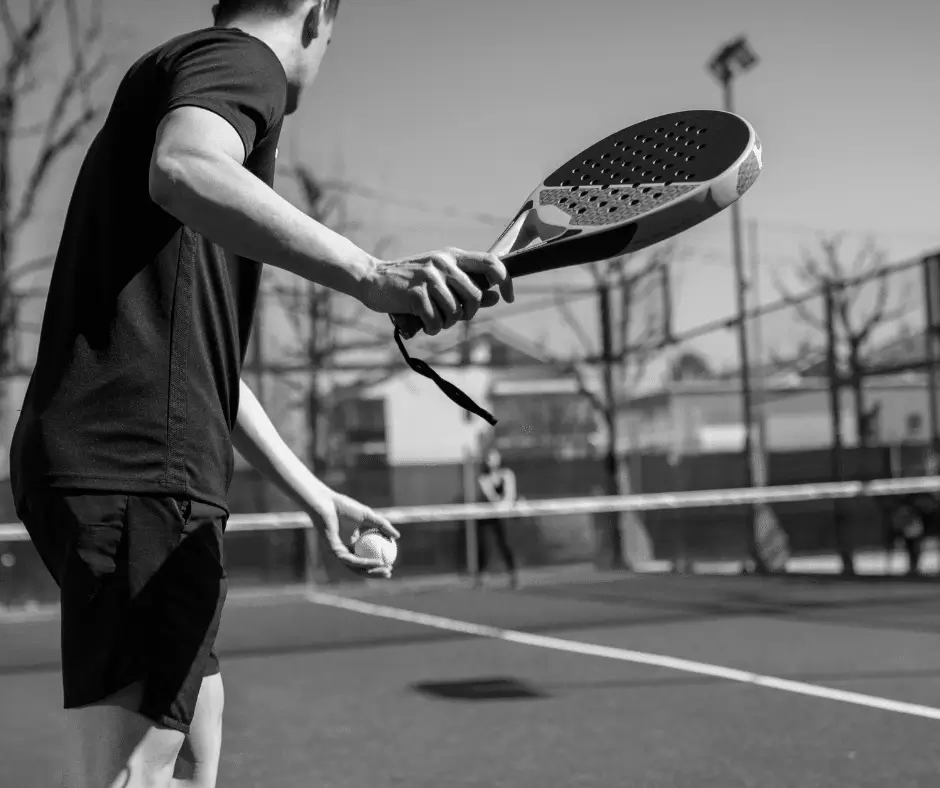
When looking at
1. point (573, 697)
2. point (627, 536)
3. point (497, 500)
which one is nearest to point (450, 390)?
point (573, 697)

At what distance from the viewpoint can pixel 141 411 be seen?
167 cm

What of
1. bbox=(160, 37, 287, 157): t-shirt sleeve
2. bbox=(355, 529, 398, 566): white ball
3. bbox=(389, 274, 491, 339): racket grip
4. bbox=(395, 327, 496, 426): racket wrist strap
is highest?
bbox=(160, 37, 287, 157): t-shirt sleeve

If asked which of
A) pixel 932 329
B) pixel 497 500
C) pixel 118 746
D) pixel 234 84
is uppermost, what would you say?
pixel 932 329

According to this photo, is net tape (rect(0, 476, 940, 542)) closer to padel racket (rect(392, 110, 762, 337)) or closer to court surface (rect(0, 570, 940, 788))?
court surface (rect(0, 570, 940, 788))

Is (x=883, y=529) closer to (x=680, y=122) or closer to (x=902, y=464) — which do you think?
(x=902, y=464)

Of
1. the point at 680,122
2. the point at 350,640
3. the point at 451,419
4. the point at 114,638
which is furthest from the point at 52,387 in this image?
the point at 451,419

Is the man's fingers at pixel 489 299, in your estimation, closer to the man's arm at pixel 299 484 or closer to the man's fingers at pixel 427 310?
the man's fingers at pixel 427 310

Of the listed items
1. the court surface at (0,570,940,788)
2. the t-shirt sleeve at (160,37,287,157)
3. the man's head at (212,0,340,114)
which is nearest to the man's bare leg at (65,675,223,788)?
the t-shirt sleeve at (160,37,287,157)

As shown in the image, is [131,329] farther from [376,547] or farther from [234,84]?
[376,547]

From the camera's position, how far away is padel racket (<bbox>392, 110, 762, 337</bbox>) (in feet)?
4.97

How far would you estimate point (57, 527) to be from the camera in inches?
65.7

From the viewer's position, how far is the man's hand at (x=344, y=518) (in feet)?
7.09

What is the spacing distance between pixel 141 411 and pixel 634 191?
717 millimetres

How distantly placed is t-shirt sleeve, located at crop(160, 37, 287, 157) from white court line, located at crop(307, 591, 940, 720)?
432 centimetres
